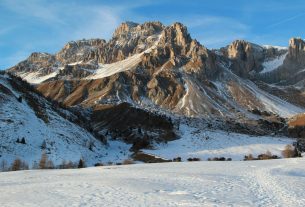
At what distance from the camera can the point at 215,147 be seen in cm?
10462

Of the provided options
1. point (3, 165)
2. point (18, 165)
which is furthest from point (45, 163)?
point (3, 165)

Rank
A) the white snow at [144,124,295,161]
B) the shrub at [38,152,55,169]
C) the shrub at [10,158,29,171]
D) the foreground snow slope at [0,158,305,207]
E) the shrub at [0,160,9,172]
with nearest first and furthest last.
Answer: the foreground snow slope at [0,158,305,207], the shrub at [10,158,29,171], the shrub at [0,160,9,172], the shrub at [38,152,55,169], the white snow at [144,124,295,161]

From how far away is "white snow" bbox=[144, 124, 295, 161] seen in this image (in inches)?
3733

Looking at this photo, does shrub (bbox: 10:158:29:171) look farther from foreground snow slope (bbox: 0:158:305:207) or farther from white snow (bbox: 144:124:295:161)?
white snow (bbox: 144:124:295:161)

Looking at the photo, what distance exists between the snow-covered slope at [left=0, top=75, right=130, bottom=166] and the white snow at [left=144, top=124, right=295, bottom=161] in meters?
13.4

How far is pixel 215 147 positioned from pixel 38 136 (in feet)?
153

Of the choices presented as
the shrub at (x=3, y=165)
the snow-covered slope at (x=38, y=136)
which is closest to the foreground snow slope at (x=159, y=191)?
the shrub at (x=3, y=165)

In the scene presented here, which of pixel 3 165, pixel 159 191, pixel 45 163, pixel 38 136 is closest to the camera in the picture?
pixel 159 191

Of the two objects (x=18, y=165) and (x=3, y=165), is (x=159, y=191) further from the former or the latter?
(x=3, y=165)

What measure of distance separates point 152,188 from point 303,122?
602ft

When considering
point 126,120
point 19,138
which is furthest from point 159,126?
point 19,138

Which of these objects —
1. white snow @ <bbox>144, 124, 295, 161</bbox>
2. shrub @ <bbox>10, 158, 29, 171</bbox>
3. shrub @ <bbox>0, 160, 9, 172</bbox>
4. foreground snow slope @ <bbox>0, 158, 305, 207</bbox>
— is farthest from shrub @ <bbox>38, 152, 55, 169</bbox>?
white snow @ <bbox>144, 124, 295, 161</bbox>

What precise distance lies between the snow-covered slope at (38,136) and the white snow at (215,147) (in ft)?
43.9

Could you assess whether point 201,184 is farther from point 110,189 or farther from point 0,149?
point 0,149
